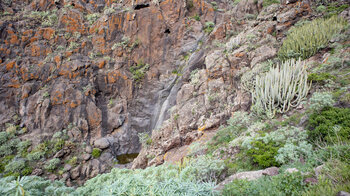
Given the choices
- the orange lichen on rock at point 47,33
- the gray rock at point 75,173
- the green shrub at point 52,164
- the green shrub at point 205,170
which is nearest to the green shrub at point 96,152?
the gray rock at point 75,173

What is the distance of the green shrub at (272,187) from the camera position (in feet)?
7.86

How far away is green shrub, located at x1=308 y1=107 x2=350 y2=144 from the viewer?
3.67m

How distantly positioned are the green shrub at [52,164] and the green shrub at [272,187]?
1303 centimetres

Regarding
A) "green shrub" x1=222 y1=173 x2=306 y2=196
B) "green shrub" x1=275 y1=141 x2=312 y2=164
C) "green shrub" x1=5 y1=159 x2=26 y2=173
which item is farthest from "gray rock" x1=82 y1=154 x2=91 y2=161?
"green shrub" x1=275 y1=141 x2=312 y2=164

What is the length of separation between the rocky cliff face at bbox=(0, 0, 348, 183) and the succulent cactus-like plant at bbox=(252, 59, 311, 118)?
1500 millimetres

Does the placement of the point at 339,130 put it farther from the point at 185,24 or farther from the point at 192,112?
the point at 185,24

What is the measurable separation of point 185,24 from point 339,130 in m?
17.7

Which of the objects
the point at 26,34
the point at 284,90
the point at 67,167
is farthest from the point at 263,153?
the point at 26,34

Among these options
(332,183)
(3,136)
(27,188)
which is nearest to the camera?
(332,183)

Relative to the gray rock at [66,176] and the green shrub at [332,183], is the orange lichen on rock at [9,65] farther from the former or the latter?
the green shrub at [332,183]

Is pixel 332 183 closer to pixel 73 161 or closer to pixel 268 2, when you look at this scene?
pixel 73 161

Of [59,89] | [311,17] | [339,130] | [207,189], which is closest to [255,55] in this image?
[311,17]

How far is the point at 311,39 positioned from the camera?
824cm

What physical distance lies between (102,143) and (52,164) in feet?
11.3
